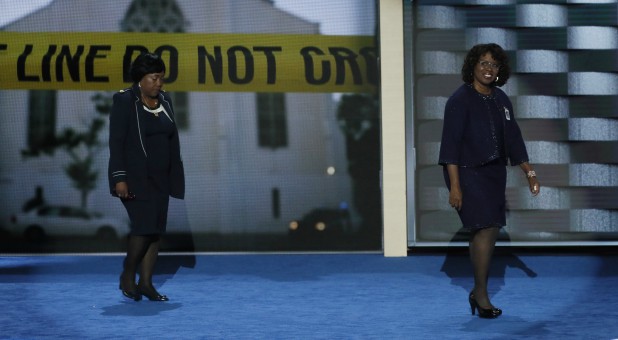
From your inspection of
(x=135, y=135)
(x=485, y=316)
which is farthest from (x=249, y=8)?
(x=485, y=316)

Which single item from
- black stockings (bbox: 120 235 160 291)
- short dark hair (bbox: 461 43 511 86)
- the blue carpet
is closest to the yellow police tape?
the blue carpet

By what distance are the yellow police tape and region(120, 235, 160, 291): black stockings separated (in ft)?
9.30

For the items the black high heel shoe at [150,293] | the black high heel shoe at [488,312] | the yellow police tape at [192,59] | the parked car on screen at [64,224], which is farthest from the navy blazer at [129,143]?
the parked car on screen at [64,224]

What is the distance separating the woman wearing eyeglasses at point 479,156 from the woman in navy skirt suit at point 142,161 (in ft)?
6.31

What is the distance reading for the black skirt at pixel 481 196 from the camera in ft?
22.4

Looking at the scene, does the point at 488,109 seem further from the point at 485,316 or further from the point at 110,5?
the point at 110,5

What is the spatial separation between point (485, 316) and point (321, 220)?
12.2ft

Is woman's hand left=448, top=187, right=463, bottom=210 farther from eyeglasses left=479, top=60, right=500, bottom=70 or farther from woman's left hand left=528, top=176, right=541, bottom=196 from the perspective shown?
eyeglasses left=479, top=60, right=500, bottom=70

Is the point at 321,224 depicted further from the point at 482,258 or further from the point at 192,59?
the point at 482,258

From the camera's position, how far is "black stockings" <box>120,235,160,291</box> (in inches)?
303

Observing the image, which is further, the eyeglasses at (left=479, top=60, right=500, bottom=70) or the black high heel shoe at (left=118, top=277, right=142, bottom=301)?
the black high heel shoe at (left=118, top=277, right=142, bottom=301)

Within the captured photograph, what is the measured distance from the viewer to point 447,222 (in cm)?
1027

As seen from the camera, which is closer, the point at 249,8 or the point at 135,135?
the point at 135,135

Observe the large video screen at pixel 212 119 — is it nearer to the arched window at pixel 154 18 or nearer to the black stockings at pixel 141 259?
the arched window at pixel 154 18
